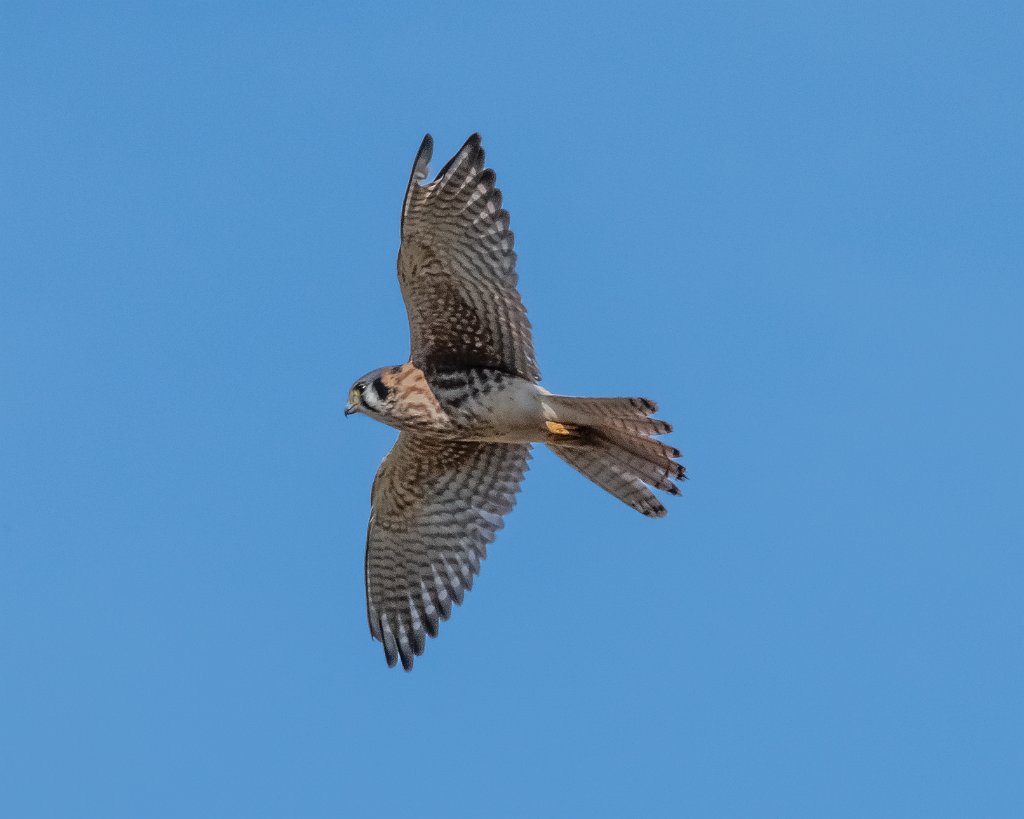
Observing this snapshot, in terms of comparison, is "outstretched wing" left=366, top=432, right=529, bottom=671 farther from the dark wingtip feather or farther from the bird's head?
the dark wingtip feather

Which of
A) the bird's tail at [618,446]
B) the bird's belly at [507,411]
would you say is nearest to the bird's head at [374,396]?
the bird's belly at [507,411]

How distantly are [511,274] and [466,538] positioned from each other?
181cm

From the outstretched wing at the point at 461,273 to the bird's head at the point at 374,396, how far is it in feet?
0.75

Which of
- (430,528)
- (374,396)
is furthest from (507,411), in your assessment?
(430,528)

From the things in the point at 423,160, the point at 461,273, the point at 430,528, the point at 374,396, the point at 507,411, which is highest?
the point at 423,160

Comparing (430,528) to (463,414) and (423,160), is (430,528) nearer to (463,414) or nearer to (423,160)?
(463,414)

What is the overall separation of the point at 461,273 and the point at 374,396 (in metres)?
0.81

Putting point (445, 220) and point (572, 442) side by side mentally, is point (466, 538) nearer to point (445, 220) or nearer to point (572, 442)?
point (572, 442)

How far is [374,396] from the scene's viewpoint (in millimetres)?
8766

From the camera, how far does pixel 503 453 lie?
953 centimetres

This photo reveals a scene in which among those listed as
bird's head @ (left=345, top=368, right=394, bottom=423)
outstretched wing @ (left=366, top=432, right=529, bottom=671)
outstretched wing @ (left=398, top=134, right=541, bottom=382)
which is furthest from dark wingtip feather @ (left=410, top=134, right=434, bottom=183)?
outstretched wing @ (left=366, top=432, right=529, bottom=671)

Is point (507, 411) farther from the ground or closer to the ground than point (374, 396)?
farther from the ground

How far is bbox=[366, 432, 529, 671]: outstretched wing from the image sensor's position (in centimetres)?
955

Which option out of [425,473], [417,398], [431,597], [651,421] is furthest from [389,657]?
[651,421]
